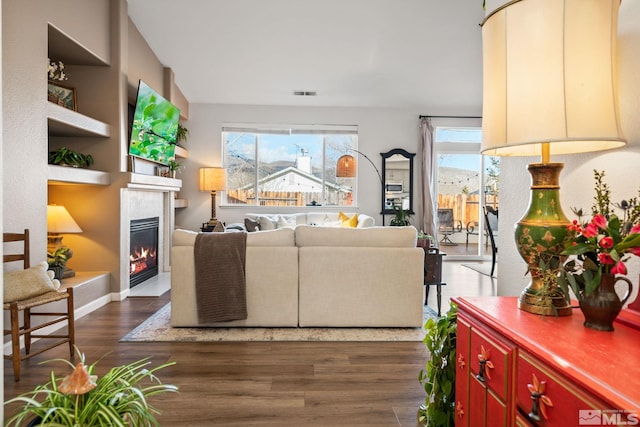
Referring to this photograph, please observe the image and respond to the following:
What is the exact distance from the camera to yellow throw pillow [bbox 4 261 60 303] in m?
2.53

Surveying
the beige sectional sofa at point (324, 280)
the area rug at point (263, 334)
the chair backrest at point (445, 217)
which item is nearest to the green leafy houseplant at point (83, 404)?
the area rug at point (263, 334)

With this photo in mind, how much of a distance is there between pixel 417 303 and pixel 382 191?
4.17 m

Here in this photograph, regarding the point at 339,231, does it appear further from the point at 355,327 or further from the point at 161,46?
the point at 161,46

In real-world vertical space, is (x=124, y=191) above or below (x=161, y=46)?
below

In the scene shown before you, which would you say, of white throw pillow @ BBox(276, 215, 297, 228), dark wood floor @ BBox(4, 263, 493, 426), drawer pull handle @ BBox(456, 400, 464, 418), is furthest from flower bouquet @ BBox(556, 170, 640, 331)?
white throw pillow @ BBox(276, 215, 297, 228)

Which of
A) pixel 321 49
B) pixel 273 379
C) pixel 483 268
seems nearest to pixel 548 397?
pixel 273 379

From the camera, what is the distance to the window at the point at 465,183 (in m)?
7.59

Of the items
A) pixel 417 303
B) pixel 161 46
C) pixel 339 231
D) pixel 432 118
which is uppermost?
pixel 161 46

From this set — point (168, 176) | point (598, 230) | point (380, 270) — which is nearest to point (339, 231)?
point (380, 270)

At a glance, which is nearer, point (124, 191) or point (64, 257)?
point (64, 257)

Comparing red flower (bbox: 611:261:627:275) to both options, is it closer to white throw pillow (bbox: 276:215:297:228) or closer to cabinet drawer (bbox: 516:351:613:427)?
cabinet drawer (bbox: 516:351:613:427)

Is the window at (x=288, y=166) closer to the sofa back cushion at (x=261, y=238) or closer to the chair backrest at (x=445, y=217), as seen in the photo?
the chair backrest at (x=445, y=217)

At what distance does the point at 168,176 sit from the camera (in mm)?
6195

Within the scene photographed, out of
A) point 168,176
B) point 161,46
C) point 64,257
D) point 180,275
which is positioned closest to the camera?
point 180,275
